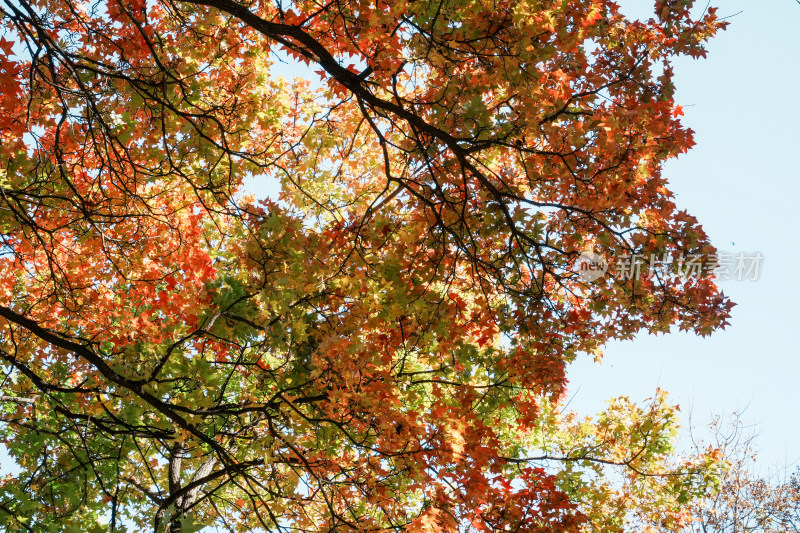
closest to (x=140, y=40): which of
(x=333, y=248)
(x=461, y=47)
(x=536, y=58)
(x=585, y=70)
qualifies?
(x=333, y=248)

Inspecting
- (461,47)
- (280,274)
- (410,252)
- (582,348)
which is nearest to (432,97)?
(461,47)

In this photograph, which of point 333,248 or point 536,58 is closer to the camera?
point 536,58

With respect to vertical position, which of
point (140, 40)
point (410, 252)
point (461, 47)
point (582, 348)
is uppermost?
point (140, 40)

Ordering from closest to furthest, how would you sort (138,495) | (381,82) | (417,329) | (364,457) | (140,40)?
A: (381,82)
(364,457)
(417,329)
(140,40)
(138,495)

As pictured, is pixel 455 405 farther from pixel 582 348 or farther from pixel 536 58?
pixel 536 58

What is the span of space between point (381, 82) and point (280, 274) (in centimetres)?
170

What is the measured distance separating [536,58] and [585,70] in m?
1.20

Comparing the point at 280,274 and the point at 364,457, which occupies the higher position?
the point at 280,274

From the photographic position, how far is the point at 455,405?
5.81 metres

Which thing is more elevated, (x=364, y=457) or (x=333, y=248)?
(x=333, y=248)

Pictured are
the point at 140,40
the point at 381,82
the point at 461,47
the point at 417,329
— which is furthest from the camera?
the point at 140,40

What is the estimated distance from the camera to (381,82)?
14.8ft

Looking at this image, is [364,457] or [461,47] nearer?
[461,47]

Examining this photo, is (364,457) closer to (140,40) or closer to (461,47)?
(461,47)
